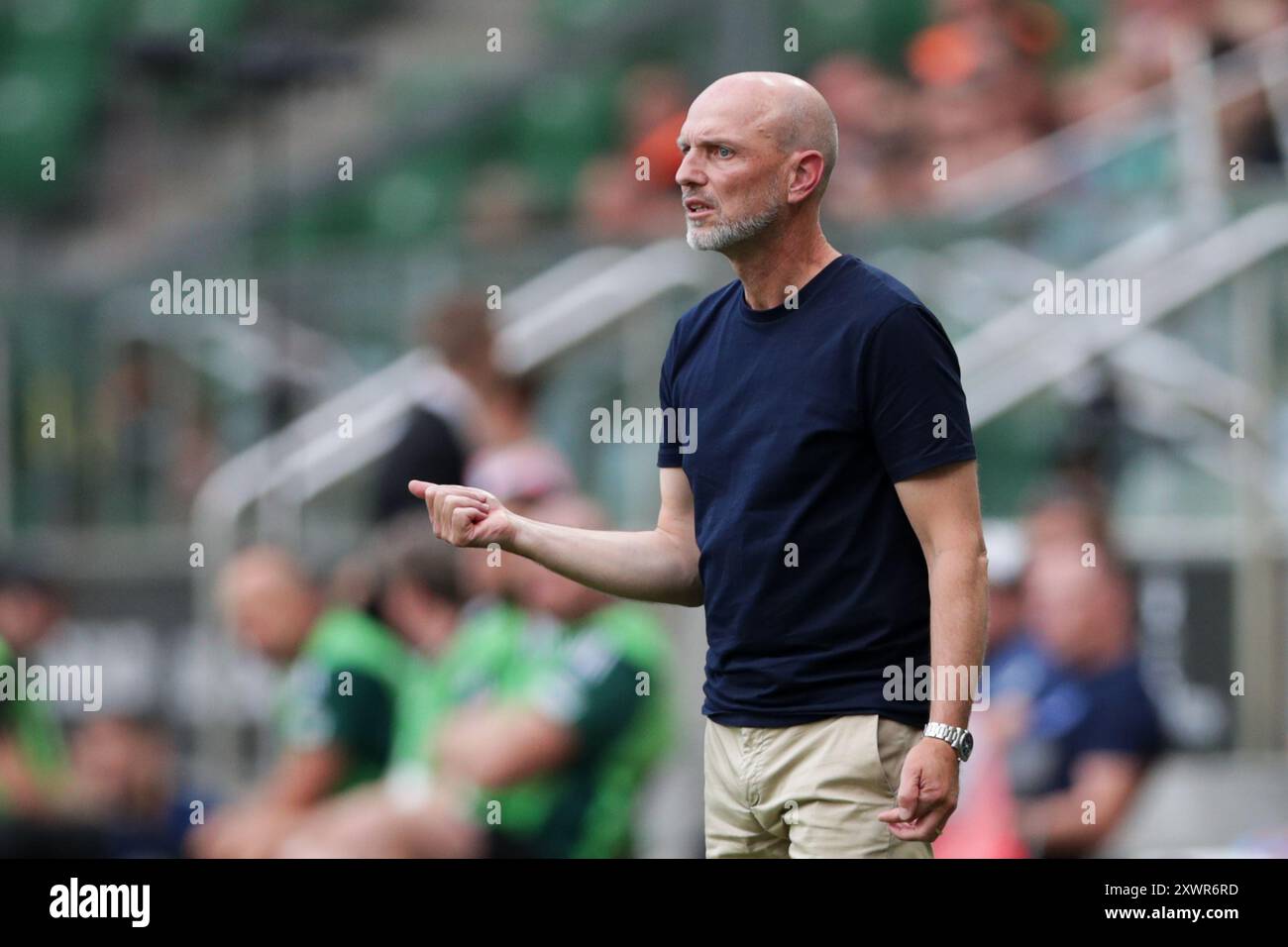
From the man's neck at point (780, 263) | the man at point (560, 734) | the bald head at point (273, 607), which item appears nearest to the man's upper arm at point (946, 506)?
the man's neck at point (780, 263)

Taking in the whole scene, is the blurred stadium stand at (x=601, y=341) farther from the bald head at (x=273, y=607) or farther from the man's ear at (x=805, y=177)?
the man's ear at (x=805, y=177)

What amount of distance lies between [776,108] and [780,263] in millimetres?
258

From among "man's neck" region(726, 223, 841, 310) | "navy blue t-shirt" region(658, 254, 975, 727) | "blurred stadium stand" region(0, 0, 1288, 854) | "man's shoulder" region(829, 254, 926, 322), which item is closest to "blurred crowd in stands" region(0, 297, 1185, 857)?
"blurred stadium stand" region(0, 0, 1288, 854)

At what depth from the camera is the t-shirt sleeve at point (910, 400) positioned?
305cm

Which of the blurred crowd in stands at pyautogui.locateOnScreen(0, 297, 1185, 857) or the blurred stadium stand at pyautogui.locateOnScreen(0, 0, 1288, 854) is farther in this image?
the blurred stadium stand at pyautogui.locateOnScreen(0, 0, 1288, 854)

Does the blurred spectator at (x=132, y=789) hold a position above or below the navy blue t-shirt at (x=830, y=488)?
below

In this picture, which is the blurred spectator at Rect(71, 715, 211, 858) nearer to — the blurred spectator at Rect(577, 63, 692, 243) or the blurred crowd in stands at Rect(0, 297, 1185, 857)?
the blurred crowd in stands at Rect(0, 297, 1185, 857)

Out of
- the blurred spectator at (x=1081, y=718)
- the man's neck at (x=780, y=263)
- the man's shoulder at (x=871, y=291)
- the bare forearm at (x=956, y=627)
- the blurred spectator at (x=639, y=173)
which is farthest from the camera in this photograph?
the blurred spectator at (x=639, y=173)

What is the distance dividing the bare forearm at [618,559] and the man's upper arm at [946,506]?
519 mm

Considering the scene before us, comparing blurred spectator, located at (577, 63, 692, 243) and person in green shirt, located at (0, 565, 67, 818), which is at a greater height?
blurred spectator, located at (577, 63, 692, 243)

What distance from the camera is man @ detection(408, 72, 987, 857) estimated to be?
3.06 metres

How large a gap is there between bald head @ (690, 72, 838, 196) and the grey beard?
4.3 inches

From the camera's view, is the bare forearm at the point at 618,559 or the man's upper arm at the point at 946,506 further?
the bare forearm at the point at 618,559
